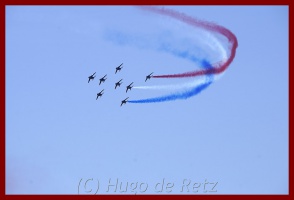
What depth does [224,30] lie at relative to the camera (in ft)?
123

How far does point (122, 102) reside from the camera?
46.1 meters

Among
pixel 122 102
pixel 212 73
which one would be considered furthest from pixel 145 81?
pixel 212 73

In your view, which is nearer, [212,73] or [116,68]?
[212,73]

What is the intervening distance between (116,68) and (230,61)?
11237 mm

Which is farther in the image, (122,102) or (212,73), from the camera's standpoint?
(122,102)

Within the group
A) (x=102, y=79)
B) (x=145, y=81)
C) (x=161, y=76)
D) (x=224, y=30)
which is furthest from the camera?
(x=102, y=79)

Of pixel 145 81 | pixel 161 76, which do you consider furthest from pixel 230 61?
pixel 145 81

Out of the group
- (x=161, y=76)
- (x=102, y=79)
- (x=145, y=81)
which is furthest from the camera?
(x=102, y=79)

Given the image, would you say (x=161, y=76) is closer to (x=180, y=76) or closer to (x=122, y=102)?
(x=180, y=76)

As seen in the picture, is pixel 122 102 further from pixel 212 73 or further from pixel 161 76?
pixel 212 73

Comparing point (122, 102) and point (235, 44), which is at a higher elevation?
point (235, 44)

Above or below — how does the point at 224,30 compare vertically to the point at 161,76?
above

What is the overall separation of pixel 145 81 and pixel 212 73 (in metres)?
6.90

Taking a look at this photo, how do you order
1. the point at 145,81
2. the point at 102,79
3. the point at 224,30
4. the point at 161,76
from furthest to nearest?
1. the point at 102,79
2. the point at 145,81
3. the point at 161,76
4. the point at 224,30
